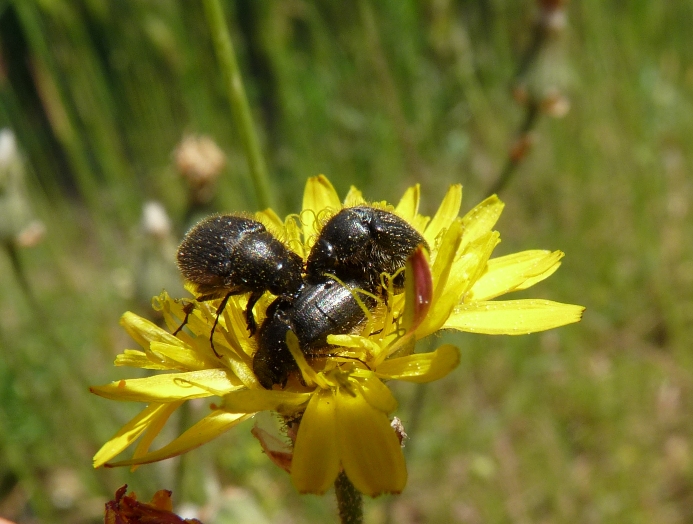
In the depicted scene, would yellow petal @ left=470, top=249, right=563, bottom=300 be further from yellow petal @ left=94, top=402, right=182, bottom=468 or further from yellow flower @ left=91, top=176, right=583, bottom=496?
yellow petal @ left=94, top=402, right=182, bottom=468

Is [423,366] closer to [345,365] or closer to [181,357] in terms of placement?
[345,365]

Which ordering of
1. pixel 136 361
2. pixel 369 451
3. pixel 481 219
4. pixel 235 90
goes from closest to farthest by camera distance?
pixel 369 451
pixel 136 361
pixel 481 219
pixel 235 90

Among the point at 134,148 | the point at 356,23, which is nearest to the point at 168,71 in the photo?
the point at 134,148

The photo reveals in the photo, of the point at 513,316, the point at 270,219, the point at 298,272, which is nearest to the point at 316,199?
the point at 270,219

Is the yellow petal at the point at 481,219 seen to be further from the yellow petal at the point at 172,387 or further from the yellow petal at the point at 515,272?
the yellow petal at the point at 172,387

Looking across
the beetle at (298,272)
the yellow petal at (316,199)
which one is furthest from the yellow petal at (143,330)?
the yellow petal at (316,199)

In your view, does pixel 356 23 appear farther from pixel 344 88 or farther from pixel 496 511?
pixel 496 511
